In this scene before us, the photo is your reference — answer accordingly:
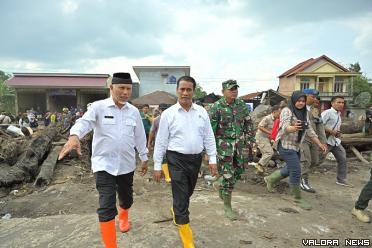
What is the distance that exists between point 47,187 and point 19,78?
23.2m

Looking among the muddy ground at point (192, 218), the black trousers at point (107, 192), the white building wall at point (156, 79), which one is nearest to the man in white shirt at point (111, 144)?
the black trousers at point (107, 192)

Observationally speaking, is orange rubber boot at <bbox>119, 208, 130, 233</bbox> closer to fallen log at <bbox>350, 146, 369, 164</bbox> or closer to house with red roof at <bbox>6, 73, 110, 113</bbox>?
fallen log at <bbox>350, 146, 369, 164</bbox>

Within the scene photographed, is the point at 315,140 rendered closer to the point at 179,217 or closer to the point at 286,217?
the point at 286,217

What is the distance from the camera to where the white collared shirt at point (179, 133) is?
9.96ft

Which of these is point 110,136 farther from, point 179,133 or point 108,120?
point 179,133

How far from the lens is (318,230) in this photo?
11.9 feet

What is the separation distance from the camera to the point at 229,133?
148 inches

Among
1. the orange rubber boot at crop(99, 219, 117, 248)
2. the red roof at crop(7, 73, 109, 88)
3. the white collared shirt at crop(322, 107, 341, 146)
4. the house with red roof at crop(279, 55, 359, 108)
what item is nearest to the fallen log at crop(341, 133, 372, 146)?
the white collared shirt at crop(322, 107, 341, 146)

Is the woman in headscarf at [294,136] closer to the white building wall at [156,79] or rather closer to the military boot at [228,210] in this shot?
the military boot at [228,210]

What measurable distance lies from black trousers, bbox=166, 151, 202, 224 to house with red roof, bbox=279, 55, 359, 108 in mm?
36210

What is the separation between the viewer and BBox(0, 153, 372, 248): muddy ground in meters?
3.24

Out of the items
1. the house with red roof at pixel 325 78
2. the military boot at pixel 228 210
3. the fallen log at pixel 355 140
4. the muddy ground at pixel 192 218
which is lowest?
the muddy ground at pixel 192 218

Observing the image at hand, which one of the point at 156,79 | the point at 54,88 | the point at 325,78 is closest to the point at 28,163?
the point at 54,88

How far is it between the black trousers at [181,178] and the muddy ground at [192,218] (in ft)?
1.35
